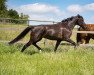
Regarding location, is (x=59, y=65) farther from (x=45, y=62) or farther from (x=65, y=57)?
(x=65, y=57)

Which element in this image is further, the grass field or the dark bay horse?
the dark bay horse

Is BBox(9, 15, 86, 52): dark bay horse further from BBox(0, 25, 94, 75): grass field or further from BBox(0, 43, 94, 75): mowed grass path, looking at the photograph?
BBox(0, 43, 94, 75): mowed grass path

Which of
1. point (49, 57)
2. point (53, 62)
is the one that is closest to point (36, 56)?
point (49, 57)

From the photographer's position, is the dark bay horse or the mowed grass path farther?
the dark bay horse

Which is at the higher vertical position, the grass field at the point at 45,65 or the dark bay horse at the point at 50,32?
the dark bay horse at the point at 50,32

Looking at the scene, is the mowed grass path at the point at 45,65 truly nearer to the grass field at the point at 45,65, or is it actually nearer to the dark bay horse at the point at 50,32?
the grass field at the point at 45,65

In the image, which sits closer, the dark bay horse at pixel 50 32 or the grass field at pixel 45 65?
the grass field at pixel 45 65

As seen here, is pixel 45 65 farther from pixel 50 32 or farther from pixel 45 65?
pixel 50 32

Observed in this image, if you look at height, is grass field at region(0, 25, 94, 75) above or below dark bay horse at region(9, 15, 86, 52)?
below

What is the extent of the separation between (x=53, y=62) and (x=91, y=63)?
1057 millimetres

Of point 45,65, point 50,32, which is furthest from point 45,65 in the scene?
point 50,32

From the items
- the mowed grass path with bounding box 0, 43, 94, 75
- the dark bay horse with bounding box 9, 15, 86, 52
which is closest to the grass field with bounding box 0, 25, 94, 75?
the mowed grass path with bounding box 0, 43, 94, 75

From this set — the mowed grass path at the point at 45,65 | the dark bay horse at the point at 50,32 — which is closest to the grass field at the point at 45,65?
the mowed grass path at the point at 45,65

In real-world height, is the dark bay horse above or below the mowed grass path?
above
